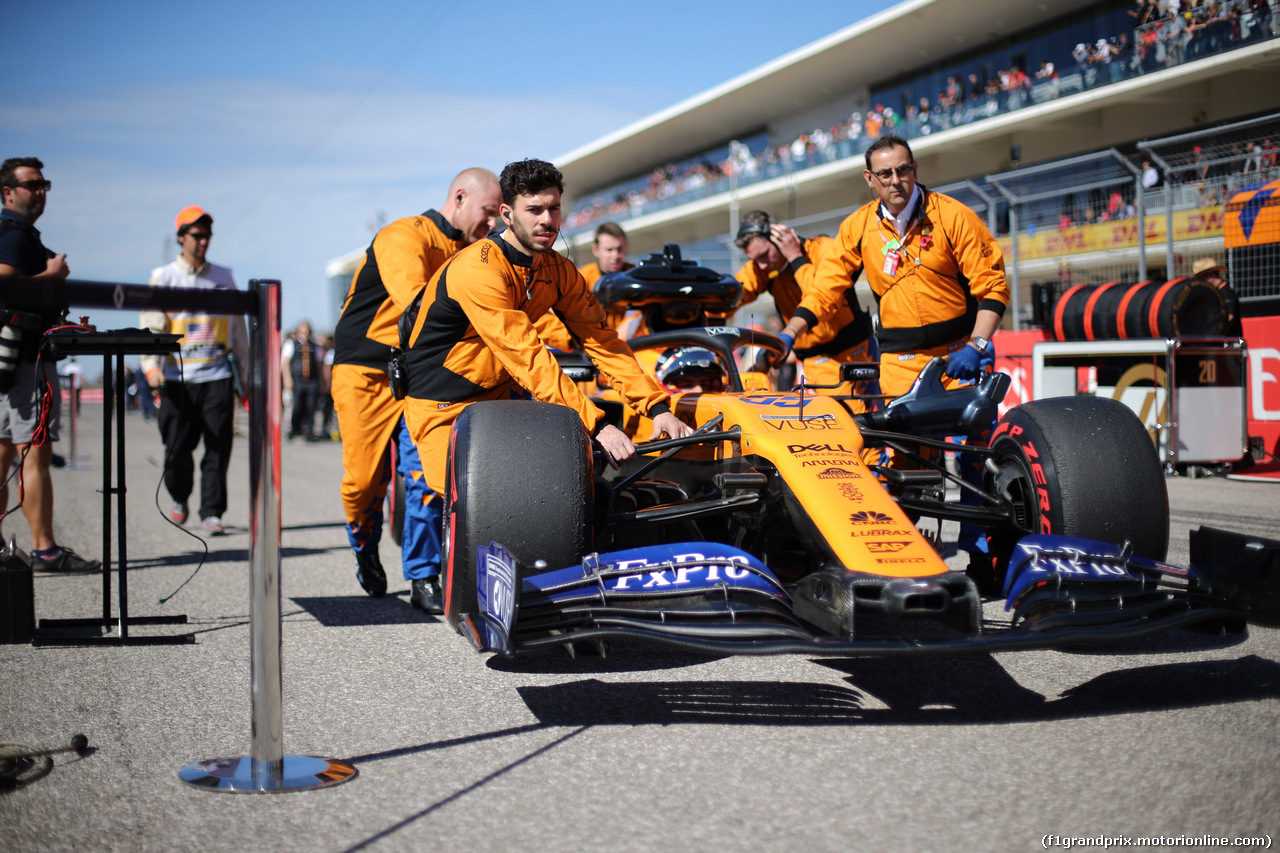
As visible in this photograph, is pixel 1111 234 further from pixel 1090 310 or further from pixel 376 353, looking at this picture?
pixel 376 353

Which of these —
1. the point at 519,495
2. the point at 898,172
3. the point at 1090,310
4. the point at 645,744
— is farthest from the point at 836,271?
the point at 1090,310

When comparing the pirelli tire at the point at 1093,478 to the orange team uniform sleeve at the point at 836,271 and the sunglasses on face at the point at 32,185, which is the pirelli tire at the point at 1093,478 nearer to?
the orange team uniform sleeve at the point at 836,271

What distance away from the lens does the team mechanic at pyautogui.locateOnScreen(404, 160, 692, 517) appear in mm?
3934

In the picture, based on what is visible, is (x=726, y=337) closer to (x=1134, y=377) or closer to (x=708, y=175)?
(x=1134, y=377)

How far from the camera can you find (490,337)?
398 cm

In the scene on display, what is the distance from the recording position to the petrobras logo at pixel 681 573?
9.43ft

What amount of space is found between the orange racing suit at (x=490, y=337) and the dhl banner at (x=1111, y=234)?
8580 millimetres

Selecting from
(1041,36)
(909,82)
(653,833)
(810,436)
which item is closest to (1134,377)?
(810,436)

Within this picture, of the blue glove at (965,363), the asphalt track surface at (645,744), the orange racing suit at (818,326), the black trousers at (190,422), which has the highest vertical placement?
the orange racing suit at (818,326)

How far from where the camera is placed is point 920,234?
5000mm

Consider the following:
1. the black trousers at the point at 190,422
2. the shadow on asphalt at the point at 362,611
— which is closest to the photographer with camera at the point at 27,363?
the black trousers at the point at 190,422

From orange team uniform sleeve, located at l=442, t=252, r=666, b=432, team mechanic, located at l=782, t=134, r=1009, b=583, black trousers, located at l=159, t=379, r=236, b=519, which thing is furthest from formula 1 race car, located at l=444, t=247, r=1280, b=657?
black trousers, located at l=159, t=379, r=236, b=519

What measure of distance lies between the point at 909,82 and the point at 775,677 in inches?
1198

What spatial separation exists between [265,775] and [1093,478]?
8.28 feet
